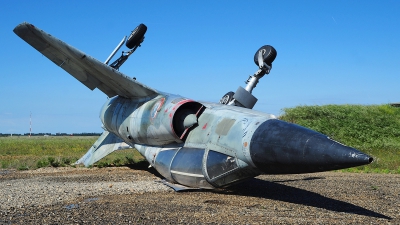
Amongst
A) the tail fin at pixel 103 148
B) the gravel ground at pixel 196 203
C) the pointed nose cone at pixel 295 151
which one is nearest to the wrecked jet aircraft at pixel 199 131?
the pointed nose cone at pixel 295 151

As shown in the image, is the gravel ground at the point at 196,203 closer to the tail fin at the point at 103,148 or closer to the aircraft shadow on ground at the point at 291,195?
the aircraft shadow on ground at the point at 291,195

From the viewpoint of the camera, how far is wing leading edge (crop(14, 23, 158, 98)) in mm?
11414

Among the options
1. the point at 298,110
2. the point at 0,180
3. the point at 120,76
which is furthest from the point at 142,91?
the point at 298,110

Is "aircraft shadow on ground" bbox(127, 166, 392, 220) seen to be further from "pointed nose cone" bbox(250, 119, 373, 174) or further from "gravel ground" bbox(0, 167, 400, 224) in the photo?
"pointed nose cone" bbox(250, 119, 373, 174)

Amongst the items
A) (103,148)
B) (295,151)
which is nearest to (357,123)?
(103,148)

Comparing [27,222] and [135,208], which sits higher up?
[135,208]

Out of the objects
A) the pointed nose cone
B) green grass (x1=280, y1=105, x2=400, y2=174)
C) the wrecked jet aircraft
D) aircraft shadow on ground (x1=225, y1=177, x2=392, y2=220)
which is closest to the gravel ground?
aircraft shadow on ground (x1=225, y1=177, x2=392, y2=220)

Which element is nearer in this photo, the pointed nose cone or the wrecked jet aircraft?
the pointed nose cone

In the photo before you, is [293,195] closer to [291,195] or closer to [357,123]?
[291,195]

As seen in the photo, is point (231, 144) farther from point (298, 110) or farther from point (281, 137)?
point (298, 110)

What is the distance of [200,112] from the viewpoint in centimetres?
1080

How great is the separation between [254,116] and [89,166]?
9617 millimetres

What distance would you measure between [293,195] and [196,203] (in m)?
2.69

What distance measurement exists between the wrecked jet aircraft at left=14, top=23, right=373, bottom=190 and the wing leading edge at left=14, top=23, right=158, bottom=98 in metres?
0.03
